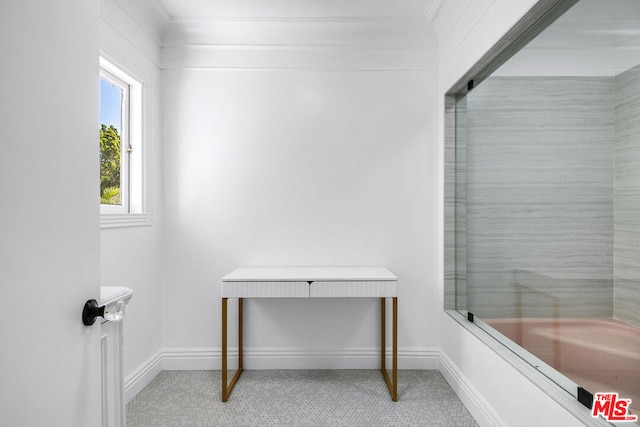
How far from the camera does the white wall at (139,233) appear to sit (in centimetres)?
214

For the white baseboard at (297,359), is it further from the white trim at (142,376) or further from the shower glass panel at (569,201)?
the shower glass panel at (569,201)

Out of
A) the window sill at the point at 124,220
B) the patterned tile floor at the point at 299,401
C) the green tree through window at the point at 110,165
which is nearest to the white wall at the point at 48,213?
A: the window sill at the point at 124,220

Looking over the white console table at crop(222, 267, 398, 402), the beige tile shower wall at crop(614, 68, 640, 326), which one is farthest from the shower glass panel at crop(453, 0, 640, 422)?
the white console table at crop(222, 267, 398, 402)

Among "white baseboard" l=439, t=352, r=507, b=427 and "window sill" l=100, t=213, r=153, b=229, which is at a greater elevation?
"window sill" l=100, t=213, r=153, b=229

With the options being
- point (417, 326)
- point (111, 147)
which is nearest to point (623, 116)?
point (417, 326)

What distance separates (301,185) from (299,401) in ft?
4.78

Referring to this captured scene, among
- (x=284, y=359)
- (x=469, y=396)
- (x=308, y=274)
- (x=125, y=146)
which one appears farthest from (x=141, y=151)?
(x=469, y=396)

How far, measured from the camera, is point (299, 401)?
230 cm

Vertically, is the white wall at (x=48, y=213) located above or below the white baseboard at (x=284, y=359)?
above

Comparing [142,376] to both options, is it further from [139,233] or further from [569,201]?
[569,201]

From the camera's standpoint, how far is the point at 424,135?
2785mm

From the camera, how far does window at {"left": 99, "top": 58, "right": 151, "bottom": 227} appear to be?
2.29 meters

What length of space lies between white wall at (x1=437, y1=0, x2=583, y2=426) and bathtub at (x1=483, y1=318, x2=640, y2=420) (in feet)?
0.45

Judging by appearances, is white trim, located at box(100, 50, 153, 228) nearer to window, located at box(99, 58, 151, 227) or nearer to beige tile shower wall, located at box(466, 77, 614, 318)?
window, located at box(99, 58, 151, 227)
